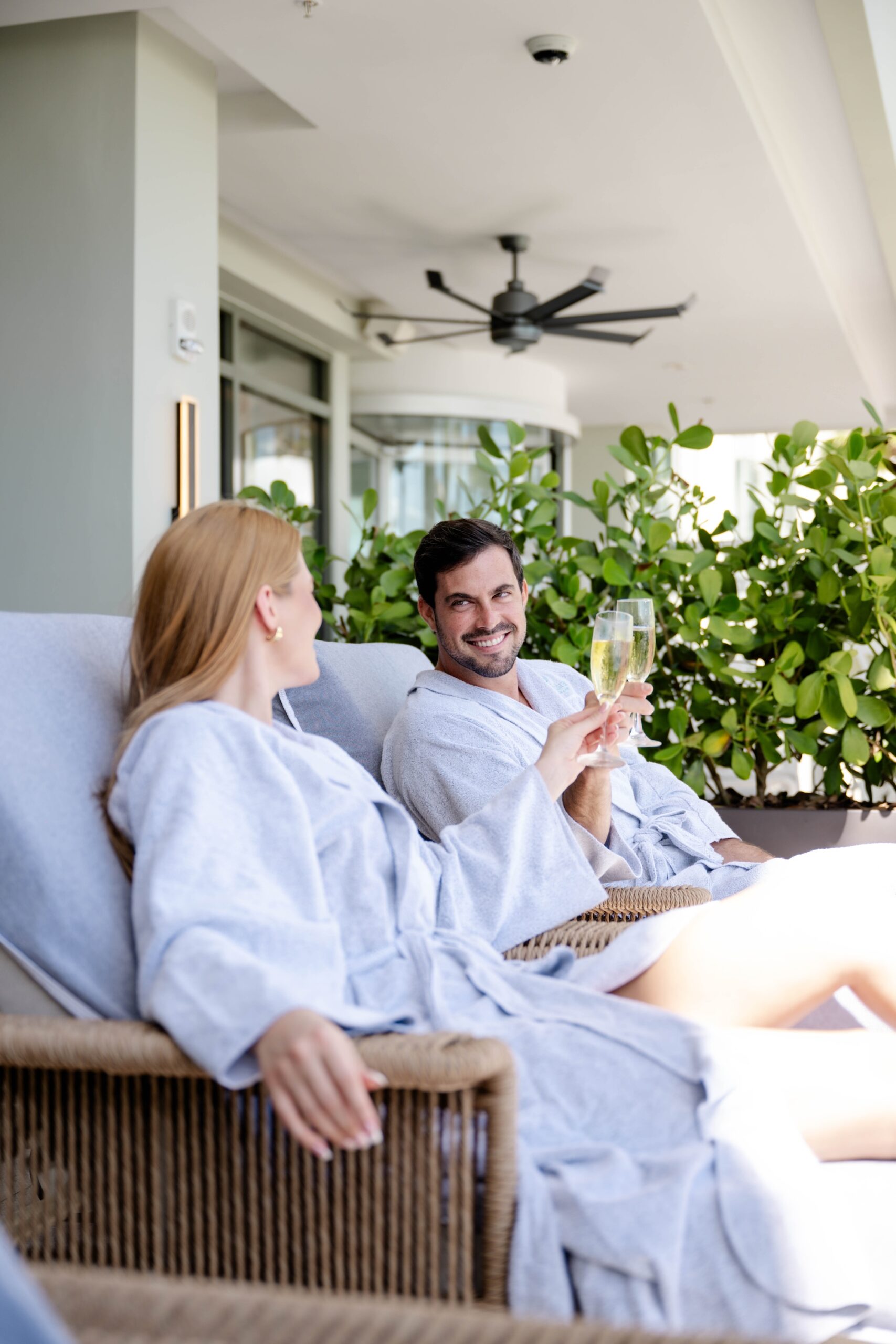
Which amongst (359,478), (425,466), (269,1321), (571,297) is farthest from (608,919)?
(425,466)

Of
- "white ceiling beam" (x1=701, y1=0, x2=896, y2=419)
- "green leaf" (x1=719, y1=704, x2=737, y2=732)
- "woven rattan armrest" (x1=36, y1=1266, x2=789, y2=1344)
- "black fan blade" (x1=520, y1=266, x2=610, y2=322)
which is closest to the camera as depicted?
"woven rattan armrest" (x1=36, y1=1266, x2=789, y2=1344)

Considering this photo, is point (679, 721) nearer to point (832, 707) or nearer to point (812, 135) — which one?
point (832, 707)

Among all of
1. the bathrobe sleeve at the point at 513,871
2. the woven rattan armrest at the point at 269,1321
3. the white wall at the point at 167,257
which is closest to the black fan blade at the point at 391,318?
the white wall at the point at 167,257

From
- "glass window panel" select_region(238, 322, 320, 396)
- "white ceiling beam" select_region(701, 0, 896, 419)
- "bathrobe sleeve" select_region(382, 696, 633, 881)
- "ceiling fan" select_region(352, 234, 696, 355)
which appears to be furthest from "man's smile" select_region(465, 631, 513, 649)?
"glass window panel" select_region(238, 322, 320, 396)

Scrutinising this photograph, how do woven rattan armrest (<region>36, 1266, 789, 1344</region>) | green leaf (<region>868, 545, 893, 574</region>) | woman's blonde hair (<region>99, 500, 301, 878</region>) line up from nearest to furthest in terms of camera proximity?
woven rattan armrest (<region>36, 1266, 789, 1344</region>), woman's blonde hair (<region>99, 500, 301, 878</region>), green leaf (<region>868, 545, 893, 574</region>)

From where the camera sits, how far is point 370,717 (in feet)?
6.95

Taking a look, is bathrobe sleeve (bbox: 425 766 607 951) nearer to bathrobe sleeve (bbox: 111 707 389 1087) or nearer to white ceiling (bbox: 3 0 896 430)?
bathrobe sleeve (bbox: 111 707 389 1087)

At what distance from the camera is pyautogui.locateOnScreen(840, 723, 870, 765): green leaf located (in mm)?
3010

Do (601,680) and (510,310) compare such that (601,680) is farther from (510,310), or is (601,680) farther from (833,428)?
(833,428)

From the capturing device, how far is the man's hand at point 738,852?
86.8 inches

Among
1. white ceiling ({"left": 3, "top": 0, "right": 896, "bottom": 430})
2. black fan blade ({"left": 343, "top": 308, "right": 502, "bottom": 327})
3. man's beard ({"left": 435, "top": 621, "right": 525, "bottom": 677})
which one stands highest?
white ceiling ({"left": 3, "top": 0, "right": 896, "bottom": 430})

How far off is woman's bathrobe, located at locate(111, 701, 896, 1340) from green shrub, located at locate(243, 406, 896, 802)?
1848 millimetres

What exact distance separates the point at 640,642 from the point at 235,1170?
3.26 ft

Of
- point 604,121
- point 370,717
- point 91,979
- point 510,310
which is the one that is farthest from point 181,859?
point 510,310
